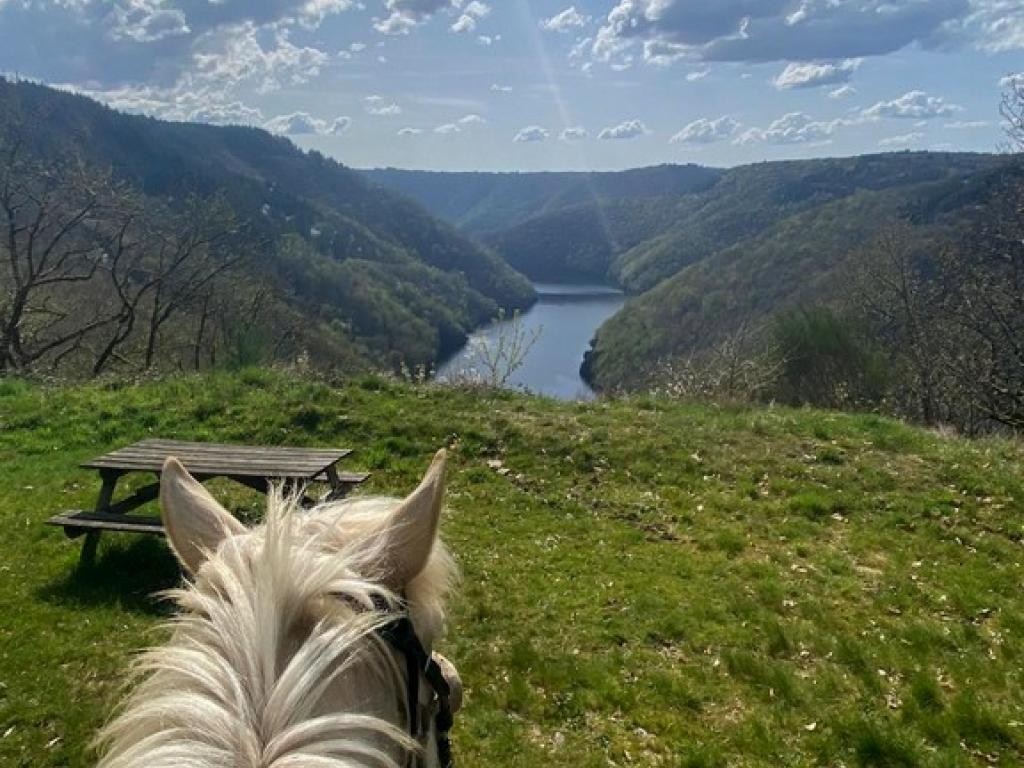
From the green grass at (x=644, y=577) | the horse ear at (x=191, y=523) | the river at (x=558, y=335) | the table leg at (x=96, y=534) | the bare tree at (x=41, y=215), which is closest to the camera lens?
the horse ear at (x=191, y=523)

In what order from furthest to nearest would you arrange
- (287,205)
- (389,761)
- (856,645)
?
(287,205) < (856,645) < (389,761)

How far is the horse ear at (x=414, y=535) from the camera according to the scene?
1.79 metres

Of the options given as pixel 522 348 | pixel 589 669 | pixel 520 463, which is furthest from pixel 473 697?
pixel 522 348

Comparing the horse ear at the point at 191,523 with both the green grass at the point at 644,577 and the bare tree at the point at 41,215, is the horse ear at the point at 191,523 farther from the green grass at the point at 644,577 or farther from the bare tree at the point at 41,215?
the bare tree at the point at 41,215

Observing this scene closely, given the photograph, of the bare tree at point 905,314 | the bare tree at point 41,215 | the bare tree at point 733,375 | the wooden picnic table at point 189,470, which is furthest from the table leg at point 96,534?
the bare tree at point 905,314

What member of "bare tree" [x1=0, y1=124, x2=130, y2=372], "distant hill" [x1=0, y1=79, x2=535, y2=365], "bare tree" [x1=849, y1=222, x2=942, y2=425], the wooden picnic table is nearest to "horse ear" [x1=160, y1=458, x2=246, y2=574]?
the wooden picnic table

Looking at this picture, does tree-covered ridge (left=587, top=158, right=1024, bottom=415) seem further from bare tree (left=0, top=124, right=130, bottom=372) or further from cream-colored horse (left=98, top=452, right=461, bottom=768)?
cream-colored horse (left=98, top=452, right=461, bottom=768)

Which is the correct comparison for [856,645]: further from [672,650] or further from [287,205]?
[287,205]

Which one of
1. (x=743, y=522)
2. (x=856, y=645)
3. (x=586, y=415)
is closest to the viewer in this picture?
(x=856, y=645)

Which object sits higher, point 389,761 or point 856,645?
point 389,761

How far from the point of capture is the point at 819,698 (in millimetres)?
5426

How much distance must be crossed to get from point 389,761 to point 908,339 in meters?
36.6

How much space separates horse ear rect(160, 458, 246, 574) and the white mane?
0.17 m

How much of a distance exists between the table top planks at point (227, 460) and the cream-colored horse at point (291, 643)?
488 cm
